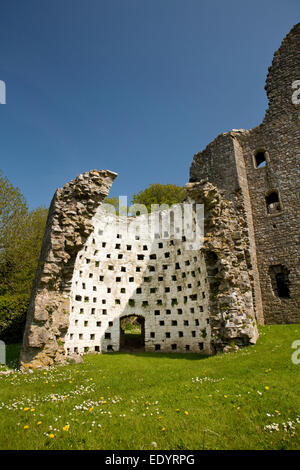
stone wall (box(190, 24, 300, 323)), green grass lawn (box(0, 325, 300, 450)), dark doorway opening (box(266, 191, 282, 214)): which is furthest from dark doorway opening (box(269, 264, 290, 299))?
green grass lawn (box(0, 325, 300, 450))

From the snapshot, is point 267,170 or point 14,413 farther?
point 267,170

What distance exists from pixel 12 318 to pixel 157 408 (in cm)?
1737

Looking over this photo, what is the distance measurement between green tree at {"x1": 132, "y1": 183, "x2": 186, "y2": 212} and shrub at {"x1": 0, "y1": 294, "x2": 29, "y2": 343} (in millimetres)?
21069

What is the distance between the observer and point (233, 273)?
15320 millimetres

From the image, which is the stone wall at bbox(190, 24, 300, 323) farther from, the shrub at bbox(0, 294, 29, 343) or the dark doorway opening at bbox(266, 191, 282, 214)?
the shrub at bbox(0, 294, 29, 343)

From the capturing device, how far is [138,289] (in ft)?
67.7

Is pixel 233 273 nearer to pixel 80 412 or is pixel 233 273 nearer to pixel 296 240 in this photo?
pixel 296 240

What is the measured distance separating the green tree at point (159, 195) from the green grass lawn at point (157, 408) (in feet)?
91.1

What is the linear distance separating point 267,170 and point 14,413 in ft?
71.7

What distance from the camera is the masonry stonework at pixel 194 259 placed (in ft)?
47.5

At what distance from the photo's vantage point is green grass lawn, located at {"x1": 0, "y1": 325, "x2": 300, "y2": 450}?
490 centimetres

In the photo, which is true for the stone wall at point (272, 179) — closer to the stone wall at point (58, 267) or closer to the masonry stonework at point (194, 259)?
the masonry stonework at point (194, 259)

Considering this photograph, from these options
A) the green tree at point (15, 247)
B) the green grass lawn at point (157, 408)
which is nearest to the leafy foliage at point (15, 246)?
the green tree at point (15, 247)
